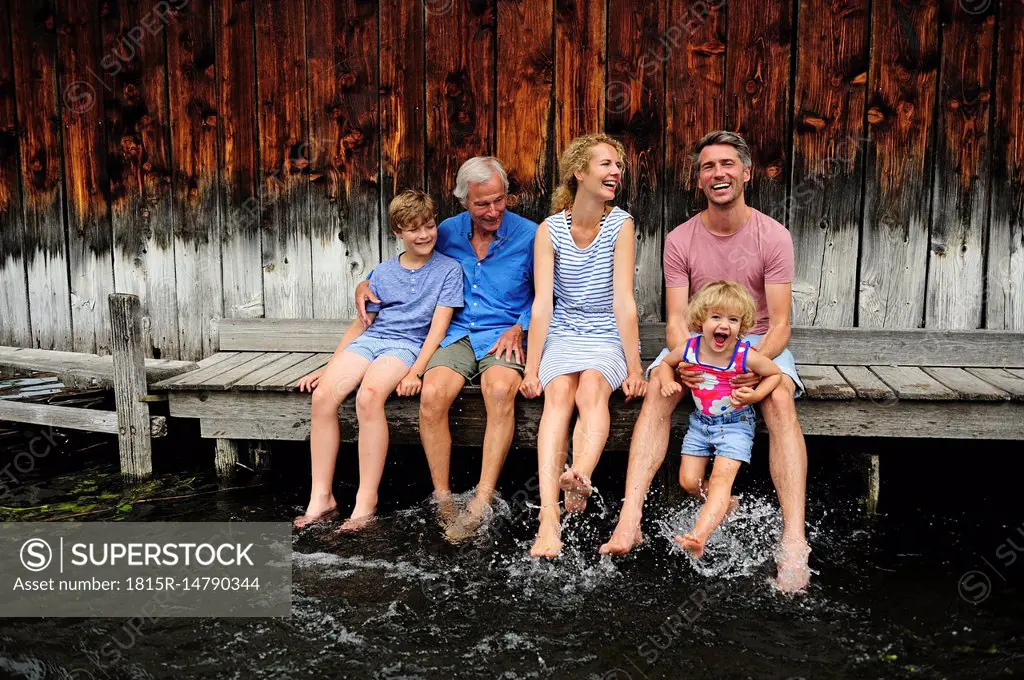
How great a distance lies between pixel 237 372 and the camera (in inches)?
163

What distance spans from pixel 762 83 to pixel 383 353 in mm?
2207

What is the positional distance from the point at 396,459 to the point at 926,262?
2872 mm

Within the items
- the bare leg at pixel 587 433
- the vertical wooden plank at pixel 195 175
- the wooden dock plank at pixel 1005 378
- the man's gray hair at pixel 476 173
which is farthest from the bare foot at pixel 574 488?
the vertical wooden plank at pixel 195 175

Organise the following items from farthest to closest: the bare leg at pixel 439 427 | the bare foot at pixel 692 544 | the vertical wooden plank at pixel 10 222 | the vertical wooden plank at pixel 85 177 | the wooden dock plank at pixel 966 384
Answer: the vertical wooden plank at pixel 10 222 < the vertical wooden plank at pixel 85 177 < the bare leg at pixel 439 427 < the wooden dock plank at pixel 966 384 < the bare foot at pixel 692 544

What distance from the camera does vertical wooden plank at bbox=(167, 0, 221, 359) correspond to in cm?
454

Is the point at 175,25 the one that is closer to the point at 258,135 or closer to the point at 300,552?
the point at 258,135

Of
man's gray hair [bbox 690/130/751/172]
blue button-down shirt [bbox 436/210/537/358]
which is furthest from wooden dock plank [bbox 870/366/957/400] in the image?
blue button-down shirt [bbox 436/210/537/358]

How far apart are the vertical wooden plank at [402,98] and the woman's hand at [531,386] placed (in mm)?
1412

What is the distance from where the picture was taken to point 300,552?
334 centimetres

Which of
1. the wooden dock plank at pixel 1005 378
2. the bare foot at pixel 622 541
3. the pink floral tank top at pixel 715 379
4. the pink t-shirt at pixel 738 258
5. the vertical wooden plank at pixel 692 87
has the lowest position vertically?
the bare foot at pixel 622 541

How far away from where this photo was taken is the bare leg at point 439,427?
3.59 m

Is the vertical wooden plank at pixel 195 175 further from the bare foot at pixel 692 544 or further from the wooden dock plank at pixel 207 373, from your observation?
the bare foot at pixel 692 544

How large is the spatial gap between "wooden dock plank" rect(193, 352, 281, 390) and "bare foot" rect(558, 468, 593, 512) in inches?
65.6

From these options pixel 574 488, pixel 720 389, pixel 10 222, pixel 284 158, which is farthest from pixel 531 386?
pixel 10 222
